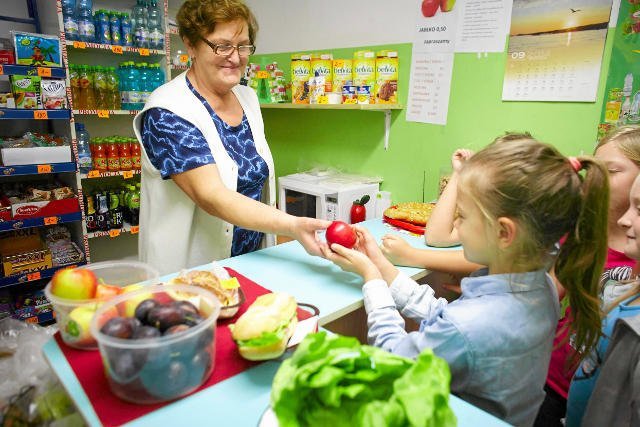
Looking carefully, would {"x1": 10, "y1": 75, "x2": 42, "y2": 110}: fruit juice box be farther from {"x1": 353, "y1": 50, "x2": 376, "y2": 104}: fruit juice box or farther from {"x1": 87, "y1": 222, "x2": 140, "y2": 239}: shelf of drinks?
{"x1": 353, "y1": 50, "x2": 376, "y2": 104}: fruit juice box

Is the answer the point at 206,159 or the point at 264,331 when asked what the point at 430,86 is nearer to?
the point at 206,159

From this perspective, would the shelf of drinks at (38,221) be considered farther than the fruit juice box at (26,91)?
Yes

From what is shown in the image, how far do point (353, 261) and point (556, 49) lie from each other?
1548 millimetres

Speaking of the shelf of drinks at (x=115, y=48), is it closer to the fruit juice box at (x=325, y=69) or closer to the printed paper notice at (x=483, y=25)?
the fruit juice box at (x=325, y=69)

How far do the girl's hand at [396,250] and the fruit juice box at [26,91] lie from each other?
2.28 m

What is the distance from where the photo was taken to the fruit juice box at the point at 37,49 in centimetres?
247

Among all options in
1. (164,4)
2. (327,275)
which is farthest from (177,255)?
(164,4)

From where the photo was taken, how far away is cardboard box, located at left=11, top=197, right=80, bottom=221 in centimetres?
261

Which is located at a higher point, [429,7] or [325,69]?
[429,7]

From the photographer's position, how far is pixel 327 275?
4.79ft

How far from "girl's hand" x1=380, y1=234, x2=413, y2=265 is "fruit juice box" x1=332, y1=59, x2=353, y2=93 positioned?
142 cm

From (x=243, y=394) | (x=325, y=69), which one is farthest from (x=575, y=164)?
(x=325, y=69)

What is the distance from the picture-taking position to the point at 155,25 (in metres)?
3.12

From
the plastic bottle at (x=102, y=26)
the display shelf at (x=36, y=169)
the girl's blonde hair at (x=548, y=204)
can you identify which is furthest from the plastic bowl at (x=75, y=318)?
the plastic bottle at (x=102, y=26)
